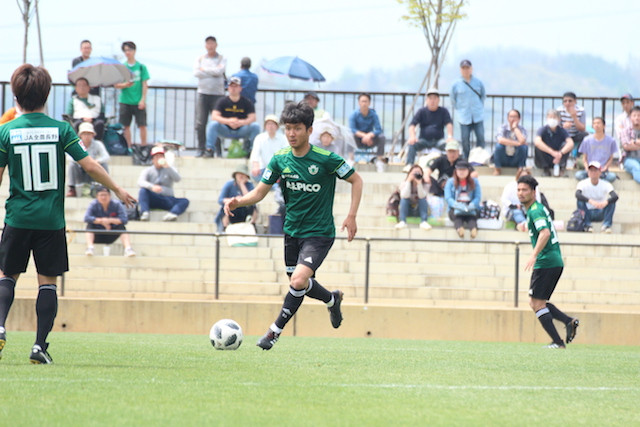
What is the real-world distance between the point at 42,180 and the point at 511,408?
3668 millimetres

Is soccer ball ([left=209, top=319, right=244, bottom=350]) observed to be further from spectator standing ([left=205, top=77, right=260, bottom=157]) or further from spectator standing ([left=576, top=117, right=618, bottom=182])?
spectator standing ([left=576, top=117, right=618, bottom=182])

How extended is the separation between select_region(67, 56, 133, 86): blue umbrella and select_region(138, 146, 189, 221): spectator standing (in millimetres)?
3124

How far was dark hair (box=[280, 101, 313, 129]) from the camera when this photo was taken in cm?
859

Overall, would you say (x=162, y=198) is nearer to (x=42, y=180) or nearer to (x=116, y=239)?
(x=116, y=239)

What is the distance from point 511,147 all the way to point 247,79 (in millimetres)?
5704

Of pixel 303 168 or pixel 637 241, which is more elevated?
pixel 303 168

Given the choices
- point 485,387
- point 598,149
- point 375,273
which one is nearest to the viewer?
point 485,387

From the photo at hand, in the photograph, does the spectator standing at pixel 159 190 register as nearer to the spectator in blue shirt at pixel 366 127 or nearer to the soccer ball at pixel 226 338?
the spectator in blue shirt at pixel 366 127

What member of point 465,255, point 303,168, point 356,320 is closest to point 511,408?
point 303,168

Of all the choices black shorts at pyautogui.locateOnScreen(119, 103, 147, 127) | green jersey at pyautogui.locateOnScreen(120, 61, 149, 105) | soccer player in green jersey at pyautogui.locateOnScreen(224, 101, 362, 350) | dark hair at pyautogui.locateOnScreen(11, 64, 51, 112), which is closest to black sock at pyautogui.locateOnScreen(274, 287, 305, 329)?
soccer player in green jersey at pyautogui.locateOnScreen(224, 101, 362, 350)

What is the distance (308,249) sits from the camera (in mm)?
8867

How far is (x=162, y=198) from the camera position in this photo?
18.7 meters

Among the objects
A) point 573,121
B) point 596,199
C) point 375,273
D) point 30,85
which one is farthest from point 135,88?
point 30,85

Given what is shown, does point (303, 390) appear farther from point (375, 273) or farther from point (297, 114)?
point (375, 273)
